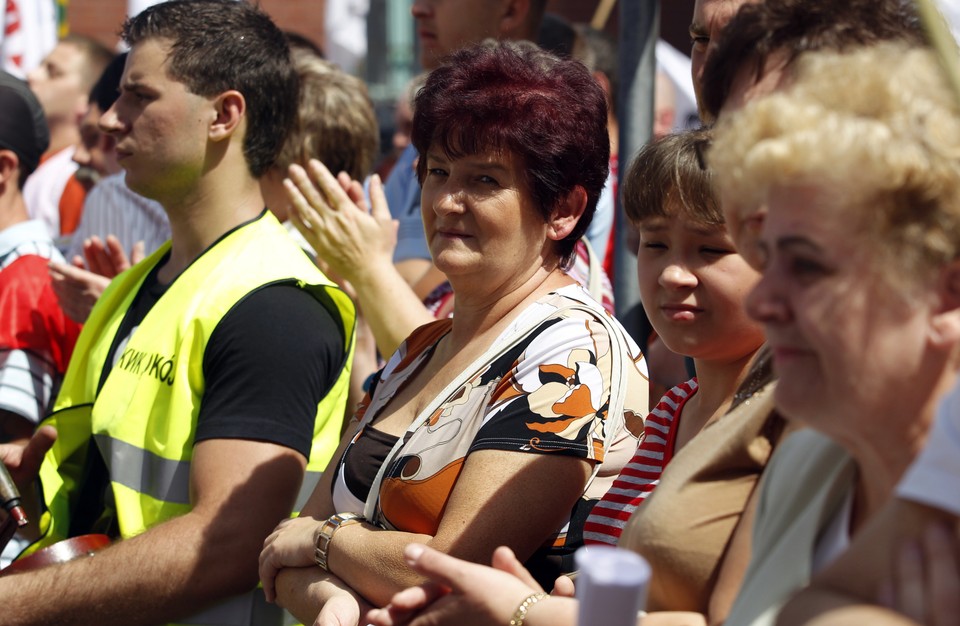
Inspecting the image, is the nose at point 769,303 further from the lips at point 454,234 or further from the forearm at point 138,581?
the forearm at point 138,581

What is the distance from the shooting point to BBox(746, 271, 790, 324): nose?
4.62ft

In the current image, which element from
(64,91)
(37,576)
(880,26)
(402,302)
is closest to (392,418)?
(402,302)

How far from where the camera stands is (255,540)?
282 cm

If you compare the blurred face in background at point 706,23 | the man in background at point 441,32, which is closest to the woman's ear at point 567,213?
the blurred face in background at point 706,23

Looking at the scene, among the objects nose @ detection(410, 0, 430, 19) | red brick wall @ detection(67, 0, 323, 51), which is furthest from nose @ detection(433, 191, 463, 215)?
red brick wall @ detection(67, 0, 323, 51)

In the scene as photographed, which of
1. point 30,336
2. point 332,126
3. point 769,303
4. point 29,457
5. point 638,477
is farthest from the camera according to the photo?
point 332,126

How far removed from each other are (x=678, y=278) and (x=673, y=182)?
180 mm

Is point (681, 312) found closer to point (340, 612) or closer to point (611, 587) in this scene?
point (340, 612)

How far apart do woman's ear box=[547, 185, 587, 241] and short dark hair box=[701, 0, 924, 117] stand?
723mm

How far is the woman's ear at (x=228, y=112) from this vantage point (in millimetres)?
3338

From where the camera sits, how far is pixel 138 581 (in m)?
2.76

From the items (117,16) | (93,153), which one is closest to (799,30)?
(93,153)

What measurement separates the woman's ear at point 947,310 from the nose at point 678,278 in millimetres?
967

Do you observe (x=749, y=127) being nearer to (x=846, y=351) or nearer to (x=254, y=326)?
(x=846, y=351)
